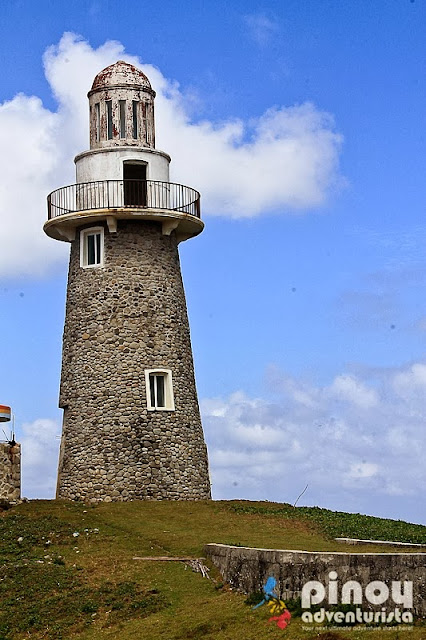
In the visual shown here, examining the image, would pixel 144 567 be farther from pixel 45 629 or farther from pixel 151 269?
pixel 151 269

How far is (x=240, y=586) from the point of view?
27.1m

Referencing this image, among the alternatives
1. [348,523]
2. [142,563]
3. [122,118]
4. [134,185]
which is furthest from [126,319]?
[142,563]

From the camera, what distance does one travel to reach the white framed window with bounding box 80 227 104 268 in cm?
4344

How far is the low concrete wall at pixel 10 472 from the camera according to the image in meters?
37.8

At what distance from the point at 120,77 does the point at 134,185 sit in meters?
3.97

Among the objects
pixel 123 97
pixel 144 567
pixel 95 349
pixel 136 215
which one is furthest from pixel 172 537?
pixel 123 97

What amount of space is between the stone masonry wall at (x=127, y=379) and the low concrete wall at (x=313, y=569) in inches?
529

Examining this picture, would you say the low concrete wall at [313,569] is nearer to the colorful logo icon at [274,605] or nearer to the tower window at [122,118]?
the colorful logo icon at [274,605]

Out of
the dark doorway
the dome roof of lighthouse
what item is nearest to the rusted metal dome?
the dome roof of lighthouse

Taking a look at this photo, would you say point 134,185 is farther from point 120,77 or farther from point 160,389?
point 160,389

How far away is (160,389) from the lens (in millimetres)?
42844

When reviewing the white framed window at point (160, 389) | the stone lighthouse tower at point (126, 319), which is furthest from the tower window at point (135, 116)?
the white framed window at point (160, 389)

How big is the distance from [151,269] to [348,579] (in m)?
21.0

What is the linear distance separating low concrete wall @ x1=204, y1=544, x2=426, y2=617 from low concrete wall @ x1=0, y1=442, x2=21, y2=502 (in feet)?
36.9
